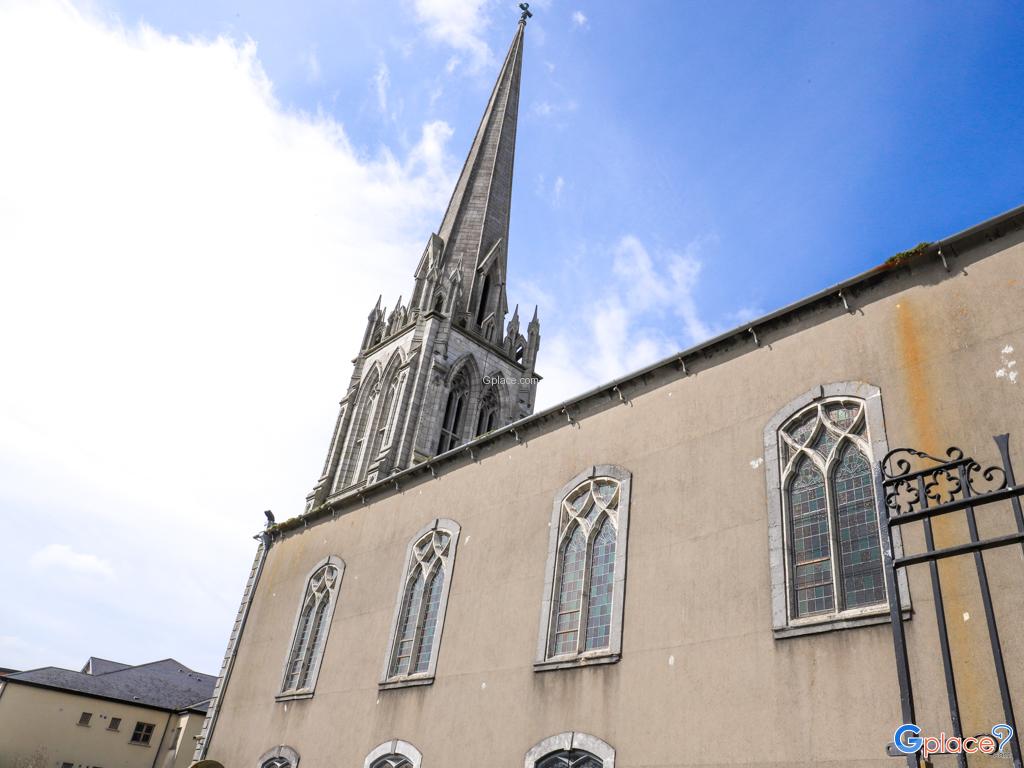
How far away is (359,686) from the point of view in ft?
51.0

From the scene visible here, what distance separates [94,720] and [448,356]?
23.3 metres

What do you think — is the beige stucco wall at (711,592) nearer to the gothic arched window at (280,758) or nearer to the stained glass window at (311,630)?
the gothic arched window at (280,758)

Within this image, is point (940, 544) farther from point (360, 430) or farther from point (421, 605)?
point (360, 430)

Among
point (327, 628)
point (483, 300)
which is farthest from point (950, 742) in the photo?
point (483, 300)

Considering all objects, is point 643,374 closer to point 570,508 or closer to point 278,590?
point 570,508

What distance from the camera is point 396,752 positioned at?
13719mm

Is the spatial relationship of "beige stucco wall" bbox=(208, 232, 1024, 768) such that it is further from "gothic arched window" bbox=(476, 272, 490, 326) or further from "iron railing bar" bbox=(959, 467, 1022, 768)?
Result: "gothic arched window" bbox=(476, 272, 490, 326)

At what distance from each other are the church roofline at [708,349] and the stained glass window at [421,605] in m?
1.79

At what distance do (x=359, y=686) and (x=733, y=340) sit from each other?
1004 cm

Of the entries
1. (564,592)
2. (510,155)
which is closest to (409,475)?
(564,592)

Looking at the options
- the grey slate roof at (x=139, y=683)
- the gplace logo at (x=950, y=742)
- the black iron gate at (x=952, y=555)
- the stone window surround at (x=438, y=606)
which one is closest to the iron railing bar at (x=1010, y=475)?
the black iron gate at (x=952, y=555)

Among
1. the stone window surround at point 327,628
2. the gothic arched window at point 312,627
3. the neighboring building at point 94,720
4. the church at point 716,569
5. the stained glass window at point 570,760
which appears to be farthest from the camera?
the neighboring building at point 94,720

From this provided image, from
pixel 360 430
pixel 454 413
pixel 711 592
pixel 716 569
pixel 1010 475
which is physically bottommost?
pixel 1010 475

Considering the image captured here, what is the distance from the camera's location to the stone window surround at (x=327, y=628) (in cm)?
1688
